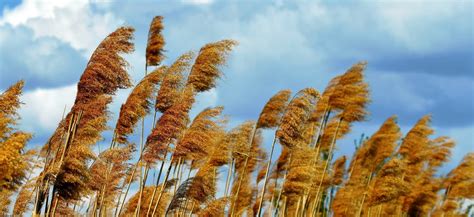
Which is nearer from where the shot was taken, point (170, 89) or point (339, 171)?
point (170, 89)

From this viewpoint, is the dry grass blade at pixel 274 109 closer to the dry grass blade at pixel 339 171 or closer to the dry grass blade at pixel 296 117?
the dry grass blade at pixel 296 117

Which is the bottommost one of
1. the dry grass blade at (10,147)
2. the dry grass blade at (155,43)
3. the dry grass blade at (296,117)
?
the dry grass blade at (10,147)

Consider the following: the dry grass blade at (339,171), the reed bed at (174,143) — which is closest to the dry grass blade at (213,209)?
the reed bed at (174,143)

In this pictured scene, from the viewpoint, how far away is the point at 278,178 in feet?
69.5

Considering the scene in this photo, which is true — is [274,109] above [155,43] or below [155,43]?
below

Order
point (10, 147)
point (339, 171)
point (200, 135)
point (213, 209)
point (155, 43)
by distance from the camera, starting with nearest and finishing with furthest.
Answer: point (10, 147), point (200, 135), point (213, 209), point (155, 43), point (339, 171)

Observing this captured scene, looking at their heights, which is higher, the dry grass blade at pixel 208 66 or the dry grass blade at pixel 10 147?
the dry grass blade at pixel 208 66

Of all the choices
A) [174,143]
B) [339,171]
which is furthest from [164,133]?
[339,171]

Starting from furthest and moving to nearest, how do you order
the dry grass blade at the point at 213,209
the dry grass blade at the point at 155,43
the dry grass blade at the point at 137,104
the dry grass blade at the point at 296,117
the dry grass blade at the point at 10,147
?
the dry grass blade at the point at 155,43, the dry grass blade at the point at 213,209, the dry grass blade at the point at 296,117, the dry grass blade at the point at 137,104, the dry grass blade at the point at 10,147

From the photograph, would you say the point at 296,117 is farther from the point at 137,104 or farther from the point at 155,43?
the point at 155,43

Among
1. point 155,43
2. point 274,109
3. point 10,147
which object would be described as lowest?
point 10,147

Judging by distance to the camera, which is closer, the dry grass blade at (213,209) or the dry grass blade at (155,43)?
the dry grass blade at (213,209)

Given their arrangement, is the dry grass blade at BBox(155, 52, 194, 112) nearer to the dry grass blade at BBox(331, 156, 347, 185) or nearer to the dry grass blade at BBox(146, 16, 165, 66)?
the dry grass blade at BBox(146, 16, 165, 66)

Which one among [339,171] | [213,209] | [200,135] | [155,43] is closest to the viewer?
[200,135]
